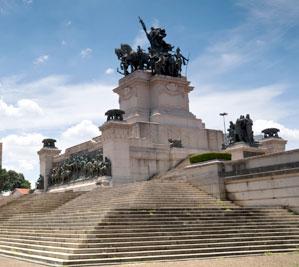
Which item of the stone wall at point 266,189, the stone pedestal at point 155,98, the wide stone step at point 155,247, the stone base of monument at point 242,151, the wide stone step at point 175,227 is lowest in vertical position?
the wide stone step at point 155,247

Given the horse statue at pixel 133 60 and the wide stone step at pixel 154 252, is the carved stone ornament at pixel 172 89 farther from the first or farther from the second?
the wide stone step at pixel 154 252

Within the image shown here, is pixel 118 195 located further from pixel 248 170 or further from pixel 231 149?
pixel 231 149

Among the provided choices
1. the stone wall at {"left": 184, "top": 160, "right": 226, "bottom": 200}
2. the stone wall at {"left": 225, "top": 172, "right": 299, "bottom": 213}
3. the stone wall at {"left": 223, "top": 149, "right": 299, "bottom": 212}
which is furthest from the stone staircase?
the stone wall at {"left": 184, "top": 160, "right": 226, "bottom": 200}

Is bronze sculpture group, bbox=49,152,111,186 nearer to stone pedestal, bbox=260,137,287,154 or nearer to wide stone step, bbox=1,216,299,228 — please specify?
wide stone step, bbox=1,216,299,228

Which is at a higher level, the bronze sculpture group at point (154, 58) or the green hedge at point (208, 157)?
the bronze sculpture group at point (154, 58)

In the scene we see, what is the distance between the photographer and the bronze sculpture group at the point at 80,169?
32031 millimetres

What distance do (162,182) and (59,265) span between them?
1229 cm

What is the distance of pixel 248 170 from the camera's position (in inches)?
846

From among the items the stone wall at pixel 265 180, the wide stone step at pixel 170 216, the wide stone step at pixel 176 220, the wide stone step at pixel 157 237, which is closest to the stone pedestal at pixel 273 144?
the stone wall at pixel 265 180

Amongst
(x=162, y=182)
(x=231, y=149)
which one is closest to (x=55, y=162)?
(x=231, y=149)

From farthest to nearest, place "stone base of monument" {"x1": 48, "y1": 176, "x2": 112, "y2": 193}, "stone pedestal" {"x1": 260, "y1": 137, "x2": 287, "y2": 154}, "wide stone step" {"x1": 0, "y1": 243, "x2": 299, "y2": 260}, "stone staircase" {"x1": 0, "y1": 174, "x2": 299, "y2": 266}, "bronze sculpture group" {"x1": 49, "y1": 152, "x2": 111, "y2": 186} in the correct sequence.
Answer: "stone pedestal" {"x1": 260, "y1": 137, "x2": 287, "y2": 154}, "bronze sculpture group" {"x1": 49, "y1": 152, "x2": 111, "y2": 186}, "stone base of monument" {"x1": 48, "y1": 176, "x2": 112, "y2": 193}, "stone staircase" {"x1": 0, "y1": 174, "x2": 299, "y2": 266}, "wide stone step" {"x1": 0, "y1": 243, "x2": 299, "y2": 260}

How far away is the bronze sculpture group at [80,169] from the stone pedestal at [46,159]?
0.83 meters

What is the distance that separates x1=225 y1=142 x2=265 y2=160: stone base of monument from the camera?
102 ft

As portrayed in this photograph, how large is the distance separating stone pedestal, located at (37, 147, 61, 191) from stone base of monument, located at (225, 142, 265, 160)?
1824cm
